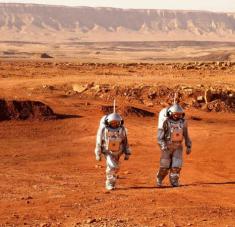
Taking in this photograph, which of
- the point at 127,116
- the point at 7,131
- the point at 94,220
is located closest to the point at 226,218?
the point at 94,220

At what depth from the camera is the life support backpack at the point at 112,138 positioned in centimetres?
1173

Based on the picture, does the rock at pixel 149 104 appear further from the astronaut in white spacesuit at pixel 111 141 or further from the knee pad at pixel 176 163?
the astronaut in white spacesuit at pixel 111 141

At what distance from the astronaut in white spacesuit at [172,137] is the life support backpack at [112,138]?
0.76 metres

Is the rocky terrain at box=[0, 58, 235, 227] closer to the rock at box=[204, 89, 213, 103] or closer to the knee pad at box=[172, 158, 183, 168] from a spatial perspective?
the rock at box=[204, 89, 213, 103]

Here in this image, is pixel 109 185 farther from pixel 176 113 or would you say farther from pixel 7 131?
pixel 7 131

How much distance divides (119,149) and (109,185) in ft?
2.29

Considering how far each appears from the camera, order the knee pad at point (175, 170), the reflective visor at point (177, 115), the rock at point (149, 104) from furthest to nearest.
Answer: the rock at point (149, 104)
the knee pad at point (175, 170)
the reflective visor at point (177, 115)

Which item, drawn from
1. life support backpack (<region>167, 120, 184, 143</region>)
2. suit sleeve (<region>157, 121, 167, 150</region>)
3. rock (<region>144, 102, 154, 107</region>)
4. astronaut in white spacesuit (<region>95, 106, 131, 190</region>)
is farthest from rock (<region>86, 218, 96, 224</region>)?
rock (<region>144, 102, 154, 107</region>)

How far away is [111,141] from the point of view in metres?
11.7

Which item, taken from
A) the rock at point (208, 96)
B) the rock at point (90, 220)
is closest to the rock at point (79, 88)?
the rock at point (208, 96)

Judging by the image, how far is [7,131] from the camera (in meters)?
20.6

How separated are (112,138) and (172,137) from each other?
1.15 metres

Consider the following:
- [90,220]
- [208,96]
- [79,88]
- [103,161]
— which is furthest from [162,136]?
[79,88]

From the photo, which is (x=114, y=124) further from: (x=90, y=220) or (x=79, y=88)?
(x=79, y=88)
